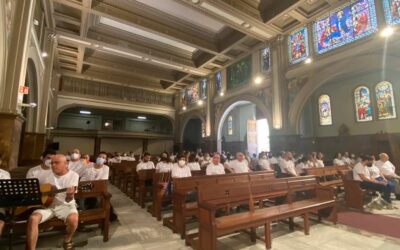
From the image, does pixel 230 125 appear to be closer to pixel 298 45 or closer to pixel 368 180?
pixel 298 45

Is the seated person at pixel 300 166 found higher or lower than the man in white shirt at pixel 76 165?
lower

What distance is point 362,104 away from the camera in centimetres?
1171

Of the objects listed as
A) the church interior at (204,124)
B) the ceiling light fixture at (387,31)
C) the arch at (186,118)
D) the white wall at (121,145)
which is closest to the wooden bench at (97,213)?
the church interior at (204,124)

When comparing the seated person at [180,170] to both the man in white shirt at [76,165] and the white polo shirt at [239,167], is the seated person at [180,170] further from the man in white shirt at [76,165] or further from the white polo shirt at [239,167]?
the man in white shirt at [76,165]

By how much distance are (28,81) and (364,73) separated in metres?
15.1

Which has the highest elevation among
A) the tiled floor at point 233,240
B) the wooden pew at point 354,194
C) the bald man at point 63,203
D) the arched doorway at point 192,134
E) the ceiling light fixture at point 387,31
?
the ceiling light fixture at point 387,31

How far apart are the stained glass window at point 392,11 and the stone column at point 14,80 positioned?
10320 mm

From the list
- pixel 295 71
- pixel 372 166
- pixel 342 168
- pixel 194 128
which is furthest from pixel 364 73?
pixel 194 128

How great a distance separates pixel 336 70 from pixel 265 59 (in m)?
3.96

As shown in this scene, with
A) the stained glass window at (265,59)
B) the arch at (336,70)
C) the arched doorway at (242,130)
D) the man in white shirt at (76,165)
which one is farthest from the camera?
the arched doorway at (242,130)

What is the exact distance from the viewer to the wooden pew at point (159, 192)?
189 inches

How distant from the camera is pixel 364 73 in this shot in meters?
11.6

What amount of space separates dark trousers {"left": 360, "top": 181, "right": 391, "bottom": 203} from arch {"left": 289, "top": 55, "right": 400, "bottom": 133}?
392cm

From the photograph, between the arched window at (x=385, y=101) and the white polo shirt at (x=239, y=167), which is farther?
the arched window at (x=385, y=101)
